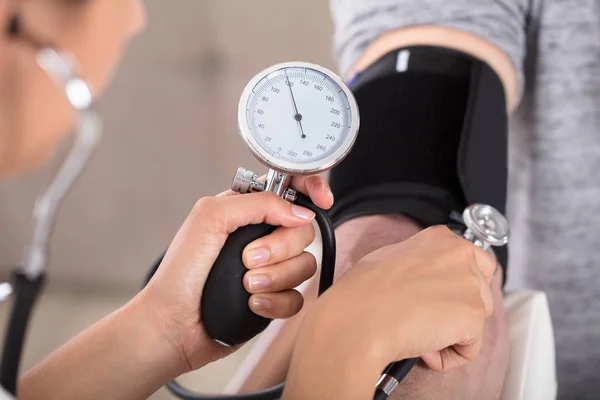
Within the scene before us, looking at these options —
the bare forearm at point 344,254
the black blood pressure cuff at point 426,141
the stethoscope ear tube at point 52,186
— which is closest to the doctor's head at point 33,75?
the stethoscope ear tube at point 52,186

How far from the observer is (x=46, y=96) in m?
0.31

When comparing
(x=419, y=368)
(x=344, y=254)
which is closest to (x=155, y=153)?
(x=344, y=254)

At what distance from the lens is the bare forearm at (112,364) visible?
446mm

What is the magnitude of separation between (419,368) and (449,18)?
391 millimetres

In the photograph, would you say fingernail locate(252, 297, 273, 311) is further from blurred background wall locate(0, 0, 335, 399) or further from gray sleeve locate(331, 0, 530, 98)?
gray sleeve locate(331, 0, 530, 98)

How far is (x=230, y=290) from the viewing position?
45 cm

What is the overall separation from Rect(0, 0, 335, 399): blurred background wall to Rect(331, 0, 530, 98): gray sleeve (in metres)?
0.17

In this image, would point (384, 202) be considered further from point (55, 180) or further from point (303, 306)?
point (55, 180)

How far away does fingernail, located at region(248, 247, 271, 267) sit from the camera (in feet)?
1.47

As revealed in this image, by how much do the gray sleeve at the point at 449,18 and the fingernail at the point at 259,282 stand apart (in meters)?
0.39

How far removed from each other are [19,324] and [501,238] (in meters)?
0.37

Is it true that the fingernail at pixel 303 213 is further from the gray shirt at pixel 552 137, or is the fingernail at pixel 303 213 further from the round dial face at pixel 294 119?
the gray shirt at pixel 552 137

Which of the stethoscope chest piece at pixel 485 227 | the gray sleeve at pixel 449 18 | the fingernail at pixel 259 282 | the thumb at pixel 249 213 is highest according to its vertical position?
the gray sleeve at pixel 449 18

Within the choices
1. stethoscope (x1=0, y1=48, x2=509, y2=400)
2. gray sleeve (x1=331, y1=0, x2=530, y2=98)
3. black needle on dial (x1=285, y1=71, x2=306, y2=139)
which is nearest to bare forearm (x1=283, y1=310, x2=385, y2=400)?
stethoscope (x1=0, y1=48, x2=509, y2=400)
